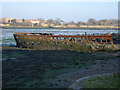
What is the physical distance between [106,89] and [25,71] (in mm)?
6752

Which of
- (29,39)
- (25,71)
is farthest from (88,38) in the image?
(25,71)

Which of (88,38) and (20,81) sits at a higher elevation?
(88,38)

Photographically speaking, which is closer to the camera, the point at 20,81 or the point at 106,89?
the point at 106,89

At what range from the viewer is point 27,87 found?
9.98 metres

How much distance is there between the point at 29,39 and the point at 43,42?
235cm

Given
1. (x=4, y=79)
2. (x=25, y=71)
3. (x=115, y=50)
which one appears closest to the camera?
(x=4, y=79)

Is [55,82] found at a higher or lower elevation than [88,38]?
lower

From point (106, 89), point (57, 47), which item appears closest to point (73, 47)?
point (57, 47)

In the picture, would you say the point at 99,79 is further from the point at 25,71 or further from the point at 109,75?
the point at 25,71

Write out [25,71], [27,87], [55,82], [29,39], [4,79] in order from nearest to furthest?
[27,87], [55,82], [4,79], [25,71], [29,39]

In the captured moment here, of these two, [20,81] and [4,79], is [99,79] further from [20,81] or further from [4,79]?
[4,79]

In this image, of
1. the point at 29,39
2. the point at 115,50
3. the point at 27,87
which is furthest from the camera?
the point at 29,39

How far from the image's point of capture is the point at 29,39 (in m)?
28.7

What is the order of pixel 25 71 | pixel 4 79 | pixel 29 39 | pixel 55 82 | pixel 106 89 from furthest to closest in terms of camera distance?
1. pixel 29 39
2. pixel 25 71
3. pixel 4 79
4. pixel 55 82
5. pixel 106 89
